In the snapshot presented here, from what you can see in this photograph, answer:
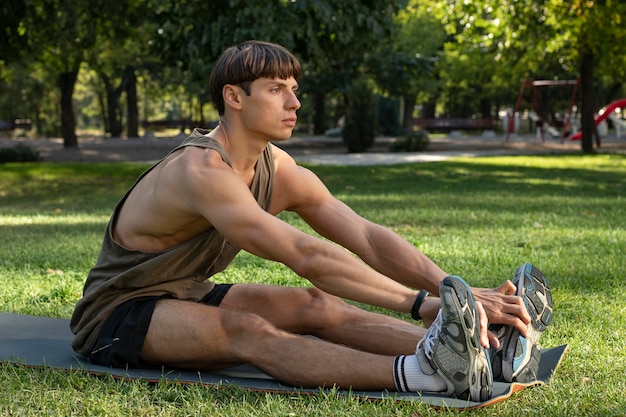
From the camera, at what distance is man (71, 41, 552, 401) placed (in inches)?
134

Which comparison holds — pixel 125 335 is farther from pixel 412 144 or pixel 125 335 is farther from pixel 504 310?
pixel 412 144

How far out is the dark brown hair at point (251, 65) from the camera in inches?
142

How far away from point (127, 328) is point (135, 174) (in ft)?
52.3

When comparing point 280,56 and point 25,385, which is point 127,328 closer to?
point 25,385

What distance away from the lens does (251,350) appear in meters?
3.55

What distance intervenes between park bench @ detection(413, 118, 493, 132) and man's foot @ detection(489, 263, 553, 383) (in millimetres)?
39000

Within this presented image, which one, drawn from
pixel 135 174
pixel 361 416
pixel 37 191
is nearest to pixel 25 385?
pixel 361 416

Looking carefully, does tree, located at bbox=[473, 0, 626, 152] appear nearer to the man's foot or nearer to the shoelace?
the man's foot

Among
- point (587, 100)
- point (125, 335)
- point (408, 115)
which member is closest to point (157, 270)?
point (125, 335)

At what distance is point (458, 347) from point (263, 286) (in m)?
1.14

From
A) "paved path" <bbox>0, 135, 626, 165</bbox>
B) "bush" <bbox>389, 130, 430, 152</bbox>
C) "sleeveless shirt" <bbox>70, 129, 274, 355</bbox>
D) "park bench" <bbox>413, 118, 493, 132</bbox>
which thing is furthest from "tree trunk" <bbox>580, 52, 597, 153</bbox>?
"sleeveless shirt" <bbox>70, 129, 274, 355</bbox>

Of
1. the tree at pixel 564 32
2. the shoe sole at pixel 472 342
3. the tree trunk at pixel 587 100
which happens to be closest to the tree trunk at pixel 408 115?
the tree trunk at pixel 587 100

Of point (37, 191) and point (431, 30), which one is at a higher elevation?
point (431, 30)

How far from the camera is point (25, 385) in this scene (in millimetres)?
3531
